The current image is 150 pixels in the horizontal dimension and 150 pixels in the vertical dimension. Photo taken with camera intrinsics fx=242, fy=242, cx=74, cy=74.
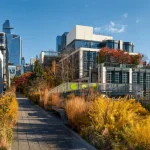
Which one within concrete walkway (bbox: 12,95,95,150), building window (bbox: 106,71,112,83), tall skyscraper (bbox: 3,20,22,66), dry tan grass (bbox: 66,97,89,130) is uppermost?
tall skyscraper (bbox: 3,20,22,66)

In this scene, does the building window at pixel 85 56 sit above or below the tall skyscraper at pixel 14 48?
below

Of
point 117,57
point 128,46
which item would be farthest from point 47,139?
point 128,46

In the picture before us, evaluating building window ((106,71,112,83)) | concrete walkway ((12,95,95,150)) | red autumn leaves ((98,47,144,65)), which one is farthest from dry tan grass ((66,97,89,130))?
red autumn leaves ((98,47,144,65))

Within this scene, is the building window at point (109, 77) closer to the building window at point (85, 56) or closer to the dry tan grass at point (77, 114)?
the building window at point (85, 56)

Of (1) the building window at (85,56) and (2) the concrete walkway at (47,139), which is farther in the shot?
(1) the building window at (85,56)

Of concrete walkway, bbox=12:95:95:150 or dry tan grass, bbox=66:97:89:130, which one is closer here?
concrete walkway, bbox=12:95:95:150

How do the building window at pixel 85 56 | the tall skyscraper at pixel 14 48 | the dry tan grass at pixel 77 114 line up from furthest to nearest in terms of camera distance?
the tall skyscraper at pixel 14 48 < the building window at pixel 85 56 < the dry tan grass at pixel 77 114

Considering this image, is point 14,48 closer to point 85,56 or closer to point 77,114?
point 85,56

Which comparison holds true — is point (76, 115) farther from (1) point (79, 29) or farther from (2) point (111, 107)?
(1) point (79, 29)

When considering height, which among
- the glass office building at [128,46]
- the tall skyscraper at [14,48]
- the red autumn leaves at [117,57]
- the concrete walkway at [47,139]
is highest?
the tall skyscraper at [14,48]

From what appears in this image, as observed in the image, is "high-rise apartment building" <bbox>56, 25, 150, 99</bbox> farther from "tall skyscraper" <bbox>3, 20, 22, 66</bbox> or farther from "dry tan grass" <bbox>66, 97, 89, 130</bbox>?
"tall skyscraper" <bbox>3, 20, 22, 66</bbox>

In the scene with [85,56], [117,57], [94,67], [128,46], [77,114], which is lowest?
[77,114]

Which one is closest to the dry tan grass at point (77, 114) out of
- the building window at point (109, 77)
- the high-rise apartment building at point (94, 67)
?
the high-rise apartment building at point (94, 67)

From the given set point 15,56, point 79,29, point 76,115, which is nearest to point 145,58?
point 79,29
